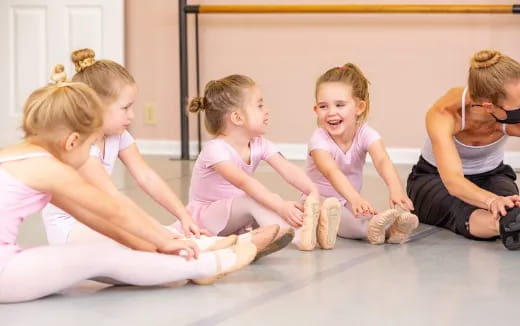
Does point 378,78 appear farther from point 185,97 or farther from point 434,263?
point 434,263

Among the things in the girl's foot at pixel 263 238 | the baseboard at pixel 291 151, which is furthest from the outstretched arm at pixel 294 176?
the baseboard at pixel 291 151

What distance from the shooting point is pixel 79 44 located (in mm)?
5527

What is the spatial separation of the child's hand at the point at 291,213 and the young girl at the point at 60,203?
0.59m

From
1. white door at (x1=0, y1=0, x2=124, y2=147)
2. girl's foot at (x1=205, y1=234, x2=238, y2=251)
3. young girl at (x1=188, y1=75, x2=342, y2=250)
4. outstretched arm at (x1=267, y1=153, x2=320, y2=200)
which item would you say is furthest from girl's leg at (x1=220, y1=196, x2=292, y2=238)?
white door at (x1=0, y1=0, x2=124, y2=147)

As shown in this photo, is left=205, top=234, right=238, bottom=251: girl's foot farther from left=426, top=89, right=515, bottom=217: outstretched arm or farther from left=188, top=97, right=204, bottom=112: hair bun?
left=426, top=89, right=515, bottom=217: outstretched arm

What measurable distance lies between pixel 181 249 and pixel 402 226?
848mm

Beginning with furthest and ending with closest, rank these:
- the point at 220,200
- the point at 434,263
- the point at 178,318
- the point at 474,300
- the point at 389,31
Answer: the point at 389,31
the point at 220,200
the point at 434,263
the point at 474,300
the point at 178,318

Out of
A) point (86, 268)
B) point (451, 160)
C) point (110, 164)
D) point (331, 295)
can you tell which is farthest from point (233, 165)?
point (86, 268)

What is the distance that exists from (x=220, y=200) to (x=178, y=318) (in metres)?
0.95

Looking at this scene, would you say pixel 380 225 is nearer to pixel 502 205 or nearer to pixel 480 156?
pixel 502 205

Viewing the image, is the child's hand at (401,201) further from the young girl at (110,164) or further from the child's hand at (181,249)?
the child's hand at (181,249)

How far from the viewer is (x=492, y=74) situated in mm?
2639

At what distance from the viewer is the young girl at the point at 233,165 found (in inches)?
107

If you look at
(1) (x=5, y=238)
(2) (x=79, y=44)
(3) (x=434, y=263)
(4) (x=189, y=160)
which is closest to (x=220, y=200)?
(3) (x=434, y=263)
